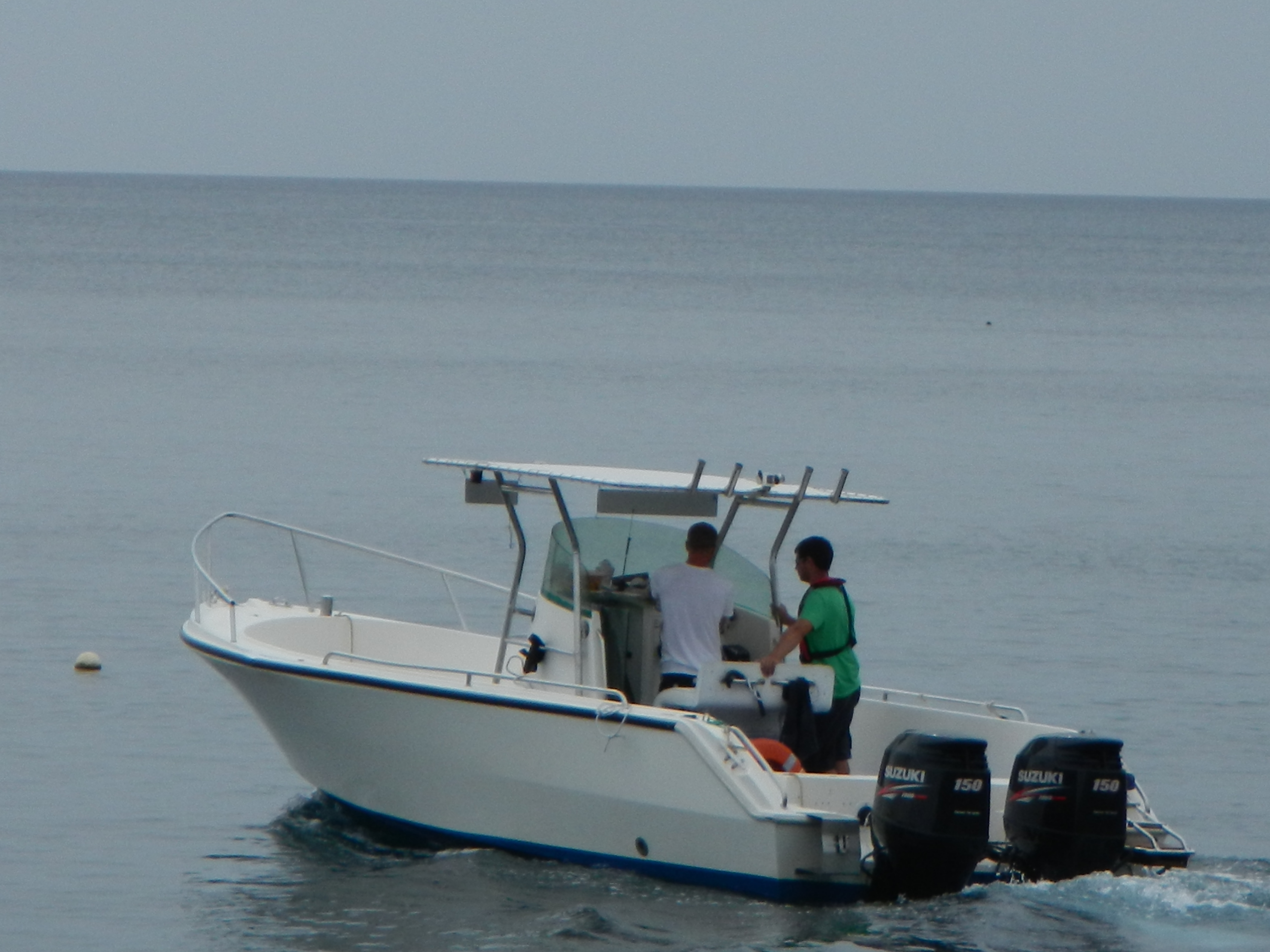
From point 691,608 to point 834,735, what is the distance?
835 mm

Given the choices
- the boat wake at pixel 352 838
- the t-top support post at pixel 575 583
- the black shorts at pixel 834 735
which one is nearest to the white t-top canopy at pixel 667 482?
the t-top support post at pixel 575 583

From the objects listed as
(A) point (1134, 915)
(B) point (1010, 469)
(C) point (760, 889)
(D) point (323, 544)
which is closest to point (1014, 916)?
(A) point (1134, 915)

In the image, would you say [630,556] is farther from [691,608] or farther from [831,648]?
[831,648]

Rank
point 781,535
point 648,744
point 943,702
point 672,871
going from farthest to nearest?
point 943,702
point 781,535
point 672,871
point 648,744

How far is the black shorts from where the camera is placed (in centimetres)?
938

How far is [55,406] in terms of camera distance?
30.7m

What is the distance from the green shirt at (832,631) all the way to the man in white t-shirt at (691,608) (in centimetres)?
40

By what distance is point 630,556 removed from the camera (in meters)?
9.88

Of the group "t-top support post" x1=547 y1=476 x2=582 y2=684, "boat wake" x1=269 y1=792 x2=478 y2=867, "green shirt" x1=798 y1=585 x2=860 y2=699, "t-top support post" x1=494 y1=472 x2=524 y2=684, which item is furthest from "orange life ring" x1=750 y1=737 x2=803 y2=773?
"boat wake" x1=269 y1=792 x2=478 y2=867

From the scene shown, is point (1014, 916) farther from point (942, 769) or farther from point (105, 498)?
point (105, 498)

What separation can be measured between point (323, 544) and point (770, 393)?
54.4ft

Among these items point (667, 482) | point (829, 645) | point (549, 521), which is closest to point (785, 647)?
point (829, 645)

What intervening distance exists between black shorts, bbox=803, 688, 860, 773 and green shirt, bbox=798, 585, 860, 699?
44 millimetres

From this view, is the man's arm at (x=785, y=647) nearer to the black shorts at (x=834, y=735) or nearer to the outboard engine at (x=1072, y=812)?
Answer: the black shorts at (x=834, y=735)
